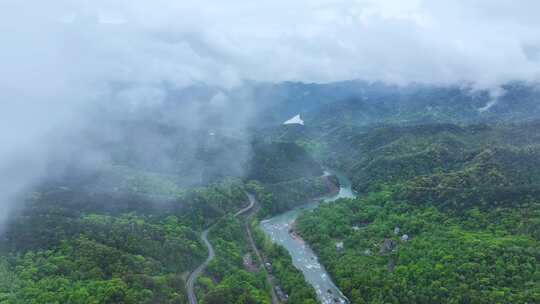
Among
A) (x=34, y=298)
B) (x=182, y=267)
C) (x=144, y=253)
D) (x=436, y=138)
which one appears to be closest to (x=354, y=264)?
(x=182, y=267)

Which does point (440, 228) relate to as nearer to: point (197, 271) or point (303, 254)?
point (303, 254)

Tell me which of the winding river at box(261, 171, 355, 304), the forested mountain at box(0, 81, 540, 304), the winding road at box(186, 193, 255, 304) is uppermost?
the forested mountain at box(0, 81, 540, 304)

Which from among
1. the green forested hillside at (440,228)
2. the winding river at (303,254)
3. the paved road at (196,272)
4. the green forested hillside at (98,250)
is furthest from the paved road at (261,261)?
the green forested hillside at (440,228)

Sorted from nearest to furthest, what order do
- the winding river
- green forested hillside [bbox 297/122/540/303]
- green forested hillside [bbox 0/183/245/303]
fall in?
1. green forested hillside [bbox 0/183/245/303]
2. green forested hillside [bbox 297/122/540/303]
3. the winding river

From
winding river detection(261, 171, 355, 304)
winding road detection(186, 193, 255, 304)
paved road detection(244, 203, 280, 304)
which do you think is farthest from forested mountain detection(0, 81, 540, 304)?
winding river detection(261, 171, 355, 304)

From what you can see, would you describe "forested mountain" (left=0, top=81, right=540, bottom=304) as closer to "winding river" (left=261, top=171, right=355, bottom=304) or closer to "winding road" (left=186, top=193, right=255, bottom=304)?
"winding road" (left=186, top=193, right=255, bottom=304)

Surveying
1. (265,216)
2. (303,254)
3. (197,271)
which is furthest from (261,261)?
(265,216)

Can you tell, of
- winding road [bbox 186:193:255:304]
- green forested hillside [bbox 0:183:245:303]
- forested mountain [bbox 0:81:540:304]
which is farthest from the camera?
winding road [bbox 186:193:255:304]

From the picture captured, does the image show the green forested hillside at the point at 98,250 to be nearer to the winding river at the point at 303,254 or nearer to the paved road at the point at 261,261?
the paved road at the point at 261,261

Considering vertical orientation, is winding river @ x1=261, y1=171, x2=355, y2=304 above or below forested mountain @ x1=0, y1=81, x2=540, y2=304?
below
